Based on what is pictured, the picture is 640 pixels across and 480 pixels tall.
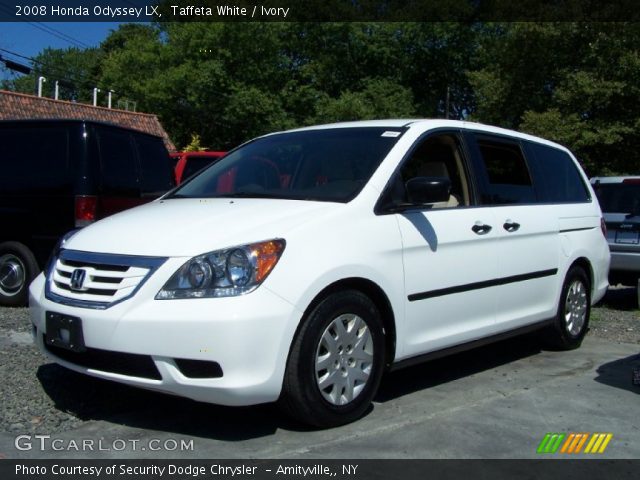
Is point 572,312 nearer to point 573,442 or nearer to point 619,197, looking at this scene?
point 573,442

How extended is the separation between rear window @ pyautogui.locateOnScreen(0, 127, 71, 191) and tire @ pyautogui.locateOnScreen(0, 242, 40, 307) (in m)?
0.61

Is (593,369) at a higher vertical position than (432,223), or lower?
lower

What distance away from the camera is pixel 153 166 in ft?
25.3

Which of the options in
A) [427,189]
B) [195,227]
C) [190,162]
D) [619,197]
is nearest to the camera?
[195,227]

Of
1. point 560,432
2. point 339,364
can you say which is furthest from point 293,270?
point 560,432

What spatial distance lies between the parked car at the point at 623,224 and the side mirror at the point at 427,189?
5.32 meters

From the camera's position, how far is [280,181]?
4582 mm

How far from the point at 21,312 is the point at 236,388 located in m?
4.21

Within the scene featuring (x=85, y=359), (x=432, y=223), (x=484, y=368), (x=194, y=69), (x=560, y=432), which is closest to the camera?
(x=85, y=359)

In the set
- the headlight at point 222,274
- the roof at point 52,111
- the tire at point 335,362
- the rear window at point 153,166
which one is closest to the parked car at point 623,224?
the rear window at point 153,166

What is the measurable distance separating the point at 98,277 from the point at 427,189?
193 centimetres

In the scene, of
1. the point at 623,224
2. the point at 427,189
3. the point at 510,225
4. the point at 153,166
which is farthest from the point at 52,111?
the point at 427,189

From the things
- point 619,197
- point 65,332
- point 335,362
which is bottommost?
point 335,362

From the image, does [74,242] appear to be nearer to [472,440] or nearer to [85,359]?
[85,359]
